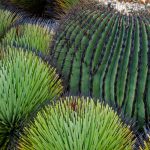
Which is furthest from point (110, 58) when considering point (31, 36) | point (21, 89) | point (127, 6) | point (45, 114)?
point (31, 36)

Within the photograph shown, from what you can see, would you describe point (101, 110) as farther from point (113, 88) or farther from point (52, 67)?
point (52, 67)

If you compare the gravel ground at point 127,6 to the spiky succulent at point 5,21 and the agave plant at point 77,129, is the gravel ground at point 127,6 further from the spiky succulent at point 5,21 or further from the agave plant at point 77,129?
the spiky succulent at point 5,21

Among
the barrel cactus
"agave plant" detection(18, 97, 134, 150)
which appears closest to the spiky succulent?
the barrel cactus

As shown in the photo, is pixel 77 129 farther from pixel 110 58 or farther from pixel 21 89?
pixel 110 58

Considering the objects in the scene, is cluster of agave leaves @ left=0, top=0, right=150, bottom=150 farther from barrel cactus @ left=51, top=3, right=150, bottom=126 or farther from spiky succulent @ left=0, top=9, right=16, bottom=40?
spiky succulent @ left=0, top=9, right=16, bottom=40

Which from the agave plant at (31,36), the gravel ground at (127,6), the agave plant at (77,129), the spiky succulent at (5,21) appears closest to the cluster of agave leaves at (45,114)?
the agave plant at (77,129)
